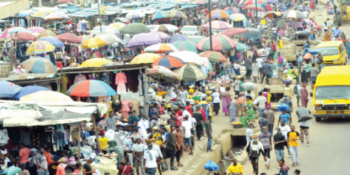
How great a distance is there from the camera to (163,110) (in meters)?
20.4

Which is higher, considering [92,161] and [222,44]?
[222,44]

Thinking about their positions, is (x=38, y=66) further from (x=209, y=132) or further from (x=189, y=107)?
(x=209, y=132)

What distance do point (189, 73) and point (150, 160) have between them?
26.5 feet

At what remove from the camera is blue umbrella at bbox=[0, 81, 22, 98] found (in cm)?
1772

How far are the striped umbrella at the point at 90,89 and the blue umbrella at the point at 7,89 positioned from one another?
5.07ft

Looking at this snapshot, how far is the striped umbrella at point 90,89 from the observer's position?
18391mm

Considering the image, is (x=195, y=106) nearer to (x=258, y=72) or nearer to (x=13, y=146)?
(x=13, y=146)

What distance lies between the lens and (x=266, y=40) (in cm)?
4412

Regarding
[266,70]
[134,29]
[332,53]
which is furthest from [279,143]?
[134,29]

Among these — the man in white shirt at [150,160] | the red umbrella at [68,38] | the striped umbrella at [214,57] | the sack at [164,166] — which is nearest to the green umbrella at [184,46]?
the striped umbrella at [214,57]

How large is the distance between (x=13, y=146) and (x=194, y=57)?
11.4 meters

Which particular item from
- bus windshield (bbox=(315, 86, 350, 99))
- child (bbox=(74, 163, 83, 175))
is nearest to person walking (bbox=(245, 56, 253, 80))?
bus windshield (bbox=(315, 86, 350, 99))

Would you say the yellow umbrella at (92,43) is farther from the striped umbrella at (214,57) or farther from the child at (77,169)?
the child at (77,169)

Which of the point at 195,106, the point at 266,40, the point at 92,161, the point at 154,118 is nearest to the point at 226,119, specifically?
the point at 195,106
